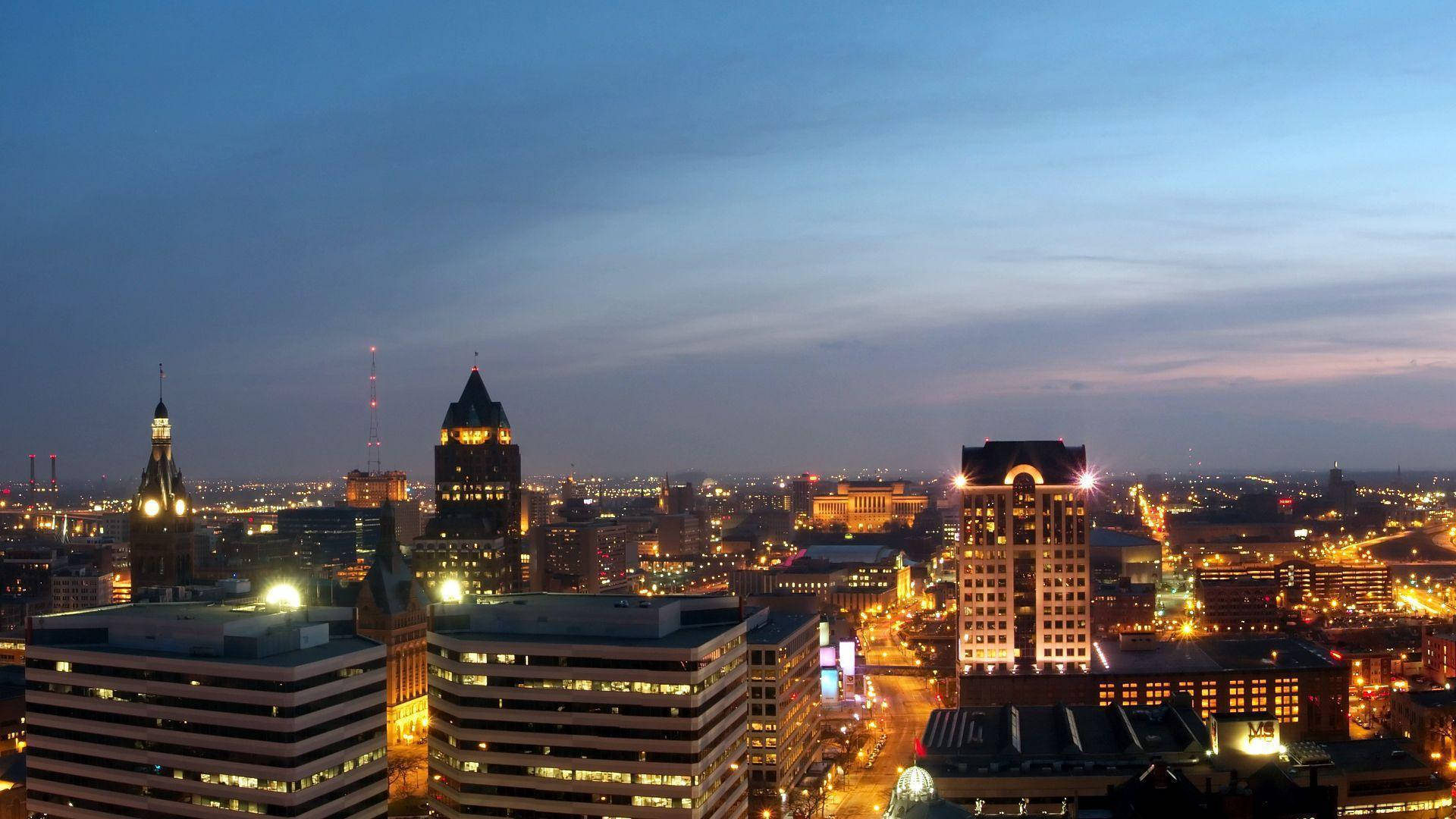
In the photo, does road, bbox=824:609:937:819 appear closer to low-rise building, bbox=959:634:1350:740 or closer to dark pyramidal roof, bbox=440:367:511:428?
low-rise building, bbox=959:634:1350:740

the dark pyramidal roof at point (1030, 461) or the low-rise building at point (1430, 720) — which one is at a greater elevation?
the dark pyramidal roof at point (1030, 461)

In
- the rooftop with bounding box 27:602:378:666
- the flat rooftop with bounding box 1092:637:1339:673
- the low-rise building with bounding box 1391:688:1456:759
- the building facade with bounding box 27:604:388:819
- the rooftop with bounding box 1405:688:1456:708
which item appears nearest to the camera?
the building facade with bounding box 27:604:388:819

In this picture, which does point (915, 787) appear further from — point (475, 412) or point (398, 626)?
point (475, 412)

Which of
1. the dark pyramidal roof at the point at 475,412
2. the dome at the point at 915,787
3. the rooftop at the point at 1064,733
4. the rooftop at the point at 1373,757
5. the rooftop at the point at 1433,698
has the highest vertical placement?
the dark pyramidal roof at the point at 475,412

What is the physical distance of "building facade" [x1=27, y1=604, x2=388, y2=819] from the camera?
74188mm

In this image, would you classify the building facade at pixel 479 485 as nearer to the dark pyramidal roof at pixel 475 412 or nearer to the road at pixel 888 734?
the dark pyramidal roof at pixel 475 412

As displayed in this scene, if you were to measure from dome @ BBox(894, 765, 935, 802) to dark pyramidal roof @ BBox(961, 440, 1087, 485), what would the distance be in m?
65.9

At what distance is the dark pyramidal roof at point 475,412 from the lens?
17375cm

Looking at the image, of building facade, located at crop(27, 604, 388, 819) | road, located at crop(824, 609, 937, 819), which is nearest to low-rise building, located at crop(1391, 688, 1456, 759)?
road, located at crop(824, 609, 937, 819)

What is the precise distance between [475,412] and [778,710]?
252 ft

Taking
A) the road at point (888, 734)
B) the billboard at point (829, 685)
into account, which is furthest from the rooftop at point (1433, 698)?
the billboard at point (829, 685)

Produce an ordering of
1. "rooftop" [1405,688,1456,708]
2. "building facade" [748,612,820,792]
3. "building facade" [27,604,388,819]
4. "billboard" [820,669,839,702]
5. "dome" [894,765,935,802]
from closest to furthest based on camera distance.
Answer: "building facade" [27,604,388,819], "dome" [894,765,935,802], "building facade" [748,612,820,792], "rooftop" [1405,688,1456,708], "billboard" [820,669,839,702]

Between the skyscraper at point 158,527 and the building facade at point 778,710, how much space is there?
70.8 meters

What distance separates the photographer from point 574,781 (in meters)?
78.9
